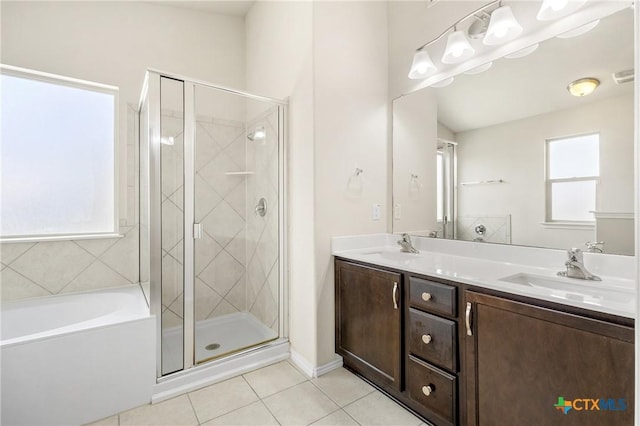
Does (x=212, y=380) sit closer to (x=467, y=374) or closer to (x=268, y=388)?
(x=268, y=388)

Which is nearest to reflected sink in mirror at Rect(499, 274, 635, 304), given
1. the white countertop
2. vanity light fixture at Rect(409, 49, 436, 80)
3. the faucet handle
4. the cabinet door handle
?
the white countertop

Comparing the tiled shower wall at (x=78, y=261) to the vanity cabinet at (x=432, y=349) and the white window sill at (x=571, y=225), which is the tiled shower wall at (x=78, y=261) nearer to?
the vanity cabinet at (x=432, y=349)

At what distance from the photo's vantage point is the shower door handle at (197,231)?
1.95 metres

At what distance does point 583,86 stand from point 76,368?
303cm

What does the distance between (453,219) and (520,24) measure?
3.81 feet

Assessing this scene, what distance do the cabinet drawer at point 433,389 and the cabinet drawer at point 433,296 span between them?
304mm

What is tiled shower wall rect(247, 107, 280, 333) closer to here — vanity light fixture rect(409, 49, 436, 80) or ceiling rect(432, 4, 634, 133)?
vanity light fixture rect(409, 49, 436, 80)

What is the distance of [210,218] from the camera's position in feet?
7.02

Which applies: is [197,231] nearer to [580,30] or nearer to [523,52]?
[523,52]

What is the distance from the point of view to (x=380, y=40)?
2320mm

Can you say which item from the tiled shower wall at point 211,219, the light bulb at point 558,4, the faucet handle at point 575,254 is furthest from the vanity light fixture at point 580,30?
the tiled shower wall at point 211,219

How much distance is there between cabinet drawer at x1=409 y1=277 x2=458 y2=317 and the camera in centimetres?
136

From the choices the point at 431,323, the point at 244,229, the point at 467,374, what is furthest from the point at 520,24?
the point at 244,229

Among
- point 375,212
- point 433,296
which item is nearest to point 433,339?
point 433,296
